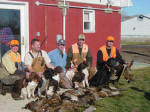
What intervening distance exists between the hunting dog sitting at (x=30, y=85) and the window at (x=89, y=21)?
18.1ft

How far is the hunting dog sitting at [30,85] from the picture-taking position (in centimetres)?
581

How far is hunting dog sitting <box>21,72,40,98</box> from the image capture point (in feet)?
19.1

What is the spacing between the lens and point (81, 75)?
7051 millimetres

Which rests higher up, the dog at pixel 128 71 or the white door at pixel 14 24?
the white door at pixel 14 24

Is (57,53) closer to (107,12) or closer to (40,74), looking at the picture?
(40,74)

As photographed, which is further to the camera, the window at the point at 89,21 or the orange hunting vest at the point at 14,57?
the window at the point at 89,21

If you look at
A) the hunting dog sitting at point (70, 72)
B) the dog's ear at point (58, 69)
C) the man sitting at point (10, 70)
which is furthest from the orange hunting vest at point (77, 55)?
the man sitting at point (10, 70)

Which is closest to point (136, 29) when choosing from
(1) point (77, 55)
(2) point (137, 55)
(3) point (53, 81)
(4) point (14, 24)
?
(2) point (137, 55)

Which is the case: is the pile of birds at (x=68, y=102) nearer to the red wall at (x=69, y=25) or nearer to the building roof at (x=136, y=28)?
the red wall at (x=69, y=25)

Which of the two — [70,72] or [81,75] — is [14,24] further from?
[81,75]

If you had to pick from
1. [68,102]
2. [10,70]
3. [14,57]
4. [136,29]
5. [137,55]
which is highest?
[136,29]

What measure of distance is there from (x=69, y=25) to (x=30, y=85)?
4866mm

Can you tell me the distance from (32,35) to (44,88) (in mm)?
3251

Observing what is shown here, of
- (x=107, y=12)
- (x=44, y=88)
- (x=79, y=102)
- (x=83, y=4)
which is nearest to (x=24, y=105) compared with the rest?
(x=44, y=88)
